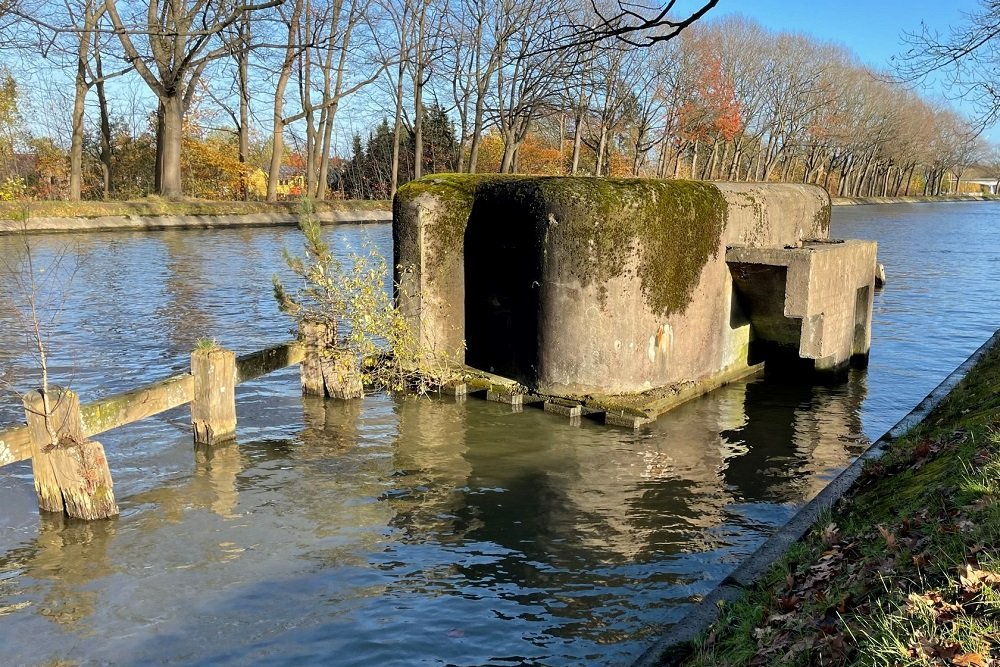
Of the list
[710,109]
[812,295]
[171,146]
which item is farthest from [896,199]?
[812,295]

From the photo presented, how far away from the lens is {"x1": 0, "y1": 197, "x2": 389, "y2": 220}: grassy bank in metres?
32.4

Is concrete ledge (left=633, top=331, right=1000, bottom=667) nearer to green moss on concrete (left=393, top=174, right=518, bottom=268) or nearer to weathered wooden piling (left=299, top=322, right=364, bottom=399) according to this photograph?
green moss on concrete (left=393, top=174, right=518, bottom=268)

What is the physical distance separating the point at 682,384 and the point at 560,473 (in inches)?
127

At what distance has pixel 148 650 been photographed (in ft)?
16.5

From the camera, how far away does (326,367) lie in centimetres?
1033

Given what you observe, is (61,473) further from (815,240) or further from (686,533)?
(815,240)

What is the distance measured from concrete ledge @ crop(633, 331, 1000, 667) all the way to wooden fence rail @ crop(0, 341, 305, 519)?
179 inches

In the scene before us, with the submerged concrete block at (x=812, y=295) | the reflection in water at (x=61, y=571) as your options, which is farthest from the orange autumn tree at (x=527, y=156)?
the reflection in water at (x=61, y=571)

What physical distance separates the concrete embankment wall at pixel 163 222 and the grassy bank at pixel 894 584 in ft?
89.0

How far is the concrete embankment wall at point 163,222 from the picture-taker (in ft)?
102

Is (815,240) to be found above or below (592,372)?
above

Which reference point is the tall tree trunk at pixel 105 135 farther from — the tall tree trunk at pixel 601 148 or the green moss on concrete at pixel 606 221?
the green moss on concrete at pixel 606 221

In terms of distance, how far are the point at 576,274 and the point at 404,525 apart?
392cm

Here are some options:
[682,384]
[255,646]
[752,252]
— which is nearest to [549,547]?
[255,646]
